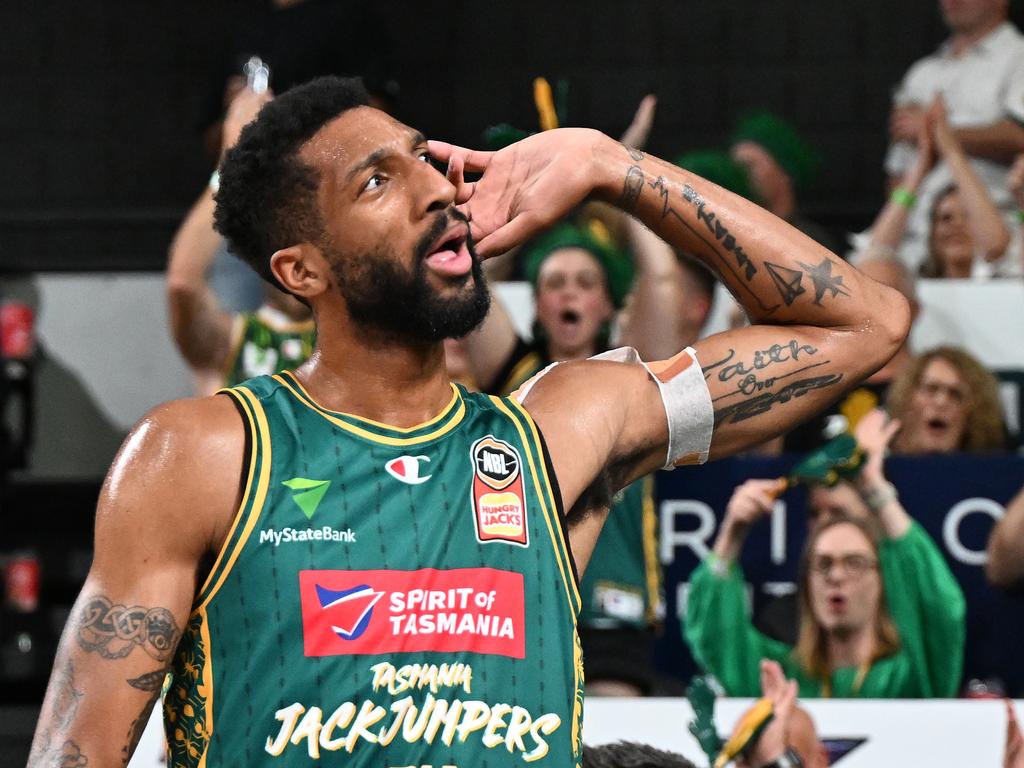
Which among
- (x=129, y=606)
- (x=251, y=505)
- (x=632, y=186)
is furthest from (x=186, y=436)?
(x=632, y=186)

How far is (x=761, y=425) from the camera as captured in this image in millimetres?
2516

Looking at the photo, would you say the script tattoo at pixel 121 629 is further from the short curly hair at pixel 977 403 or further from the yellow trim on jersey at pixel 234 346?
the short curly hair at pixel 977 403

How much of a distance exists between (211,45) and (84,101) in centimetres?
62

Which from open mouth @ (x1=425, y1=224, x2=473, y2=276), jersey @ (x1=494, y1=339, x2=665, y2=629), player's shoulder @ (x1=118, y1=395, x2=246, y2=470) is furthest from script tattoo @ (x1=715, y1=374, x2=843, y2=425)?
jersey @ (x1=494, y1=339, x2=665, y2=629)

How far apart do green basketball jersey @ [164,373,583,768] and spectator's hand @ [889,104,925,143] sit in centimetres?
402

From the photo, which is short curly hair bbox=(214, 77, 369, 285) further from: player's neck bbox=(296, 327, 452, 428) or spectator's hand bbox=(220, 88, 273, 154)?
spectator's hand bbox=(220, 88, 273, 154)

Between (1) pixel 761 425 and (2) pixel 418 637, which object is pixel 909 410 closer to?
(1) pixel 761 425

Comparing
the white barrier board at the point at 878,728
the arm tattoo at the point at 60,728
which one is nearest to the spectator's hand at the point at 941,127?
the white barrier board at the point at 878,728

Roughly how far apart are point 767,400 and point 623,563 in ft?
5.39

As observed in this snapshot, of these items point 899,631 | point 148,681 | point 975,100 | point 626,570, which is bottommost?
point 899,631

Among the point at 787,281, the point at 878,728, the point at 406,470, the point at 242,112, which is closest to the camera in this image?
the point at 406,470

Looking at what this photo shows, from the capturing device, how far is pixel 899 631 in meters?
4.12

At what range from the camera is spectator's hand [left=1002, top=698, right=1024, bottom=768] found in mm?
3391

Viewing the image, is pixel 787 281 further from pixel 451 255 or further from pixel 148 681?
pixel 148 681
